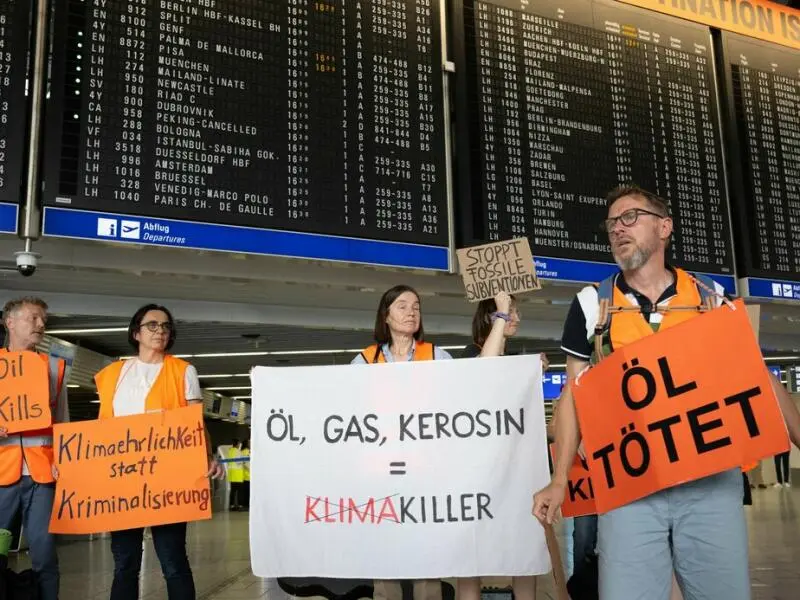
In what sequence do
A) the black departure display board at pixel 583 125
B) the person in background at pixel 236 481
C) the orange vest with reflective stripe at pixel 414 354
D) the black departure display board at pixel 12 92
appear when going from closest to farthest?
the orange vest with reflective stripe at pixel 414 354
the black departure display board at pixel 12 92
the black departure display board at pixel 583 125
the person in background at pixel 236 481

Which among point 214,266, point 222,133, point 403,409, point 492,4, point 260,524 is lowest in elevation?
point 260,524

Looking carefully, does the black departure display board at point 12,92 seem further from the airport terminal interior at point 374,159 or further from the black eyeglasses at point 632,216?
the black eyeglasses at point 632,216

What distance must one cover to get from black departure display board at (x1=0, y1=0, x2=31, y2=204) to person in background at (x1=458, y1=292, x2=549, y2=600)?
2.72m

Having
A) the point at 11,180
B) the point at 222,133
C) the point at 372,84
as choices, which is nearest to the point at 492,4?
the point at 372,84

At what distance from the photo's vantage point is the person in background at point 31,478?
367 centimetres

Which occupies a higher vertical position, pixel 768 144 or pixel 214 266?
pixel 768 144

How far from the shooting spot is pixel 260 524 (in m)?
3.01

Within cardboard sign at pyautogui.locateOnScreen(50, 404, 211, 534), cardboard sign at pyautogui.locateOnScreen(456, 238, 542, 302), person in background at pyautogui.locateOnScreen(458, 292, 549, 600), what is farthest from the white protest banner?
cardboard sign at pyautogui.locateOnScreen(456, 238, 542, 302)

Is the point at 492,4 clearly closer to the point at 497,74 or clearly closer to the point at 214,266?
the point at 497,74

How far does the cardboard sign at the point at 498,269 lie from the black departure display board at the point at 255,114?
3.92 feet

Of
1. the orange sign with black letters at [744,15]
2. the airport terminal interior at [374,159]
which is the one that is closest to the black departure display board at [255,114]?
the airport terminal interior at [374,159]

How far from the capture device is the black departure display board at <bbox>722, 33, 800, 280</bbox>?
22.7 ft

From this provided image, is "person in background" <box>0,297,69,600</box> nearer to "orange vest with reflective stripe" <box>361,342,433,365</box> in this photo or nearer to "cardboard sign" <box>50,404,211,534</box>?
"cardboard sign" <box>50,404,211,534</box>

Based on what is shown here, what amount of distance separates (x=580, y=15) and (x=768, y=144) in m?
2.08
